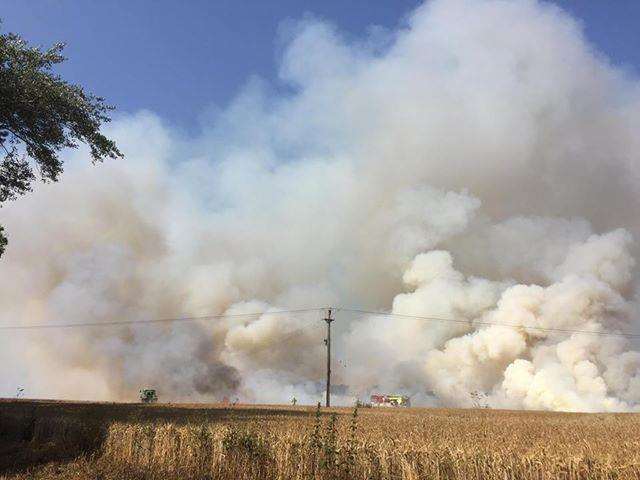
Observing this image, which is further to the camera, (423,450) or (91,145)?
(91,145)

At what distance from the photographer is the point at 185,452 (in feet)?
54.7

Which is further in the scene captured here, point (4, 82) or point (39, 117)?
point (39, 117)

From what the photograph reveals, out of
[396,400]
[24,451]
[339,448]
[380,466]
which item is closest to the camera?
[380,466]

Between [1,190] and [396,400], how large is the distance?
120187 millimetres

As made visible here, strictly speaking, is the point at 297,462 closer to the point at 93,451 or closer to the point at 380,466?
the point at 380,466

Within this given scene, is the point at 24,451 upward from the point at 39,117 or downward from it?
downward

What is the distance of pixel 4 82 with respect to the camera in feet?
84.4

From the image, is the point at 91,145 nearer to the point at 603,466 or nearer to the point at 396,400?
the point at 603,466

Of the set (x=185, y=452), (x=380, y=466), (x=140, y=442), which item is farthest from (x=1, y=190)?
(x=380, y=466)

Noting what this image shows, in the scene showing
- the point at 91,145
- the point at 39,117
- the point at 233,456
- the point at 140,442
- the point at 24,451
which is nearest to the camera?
the point at 233,456

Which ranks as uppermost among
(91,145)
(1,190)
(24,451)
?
(91,145)

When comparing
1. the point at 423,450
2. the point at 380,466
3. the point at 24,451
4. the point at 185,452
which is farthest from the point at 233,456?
the point at 24,451

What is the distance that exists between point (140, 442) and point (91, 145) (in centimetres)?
1834

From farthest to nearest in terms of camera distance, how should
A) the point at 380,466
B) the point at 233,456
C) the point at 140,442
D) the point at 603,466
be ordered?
the point at 140,442
the point at 233,456
the point at 380,466
the point at 603,466
